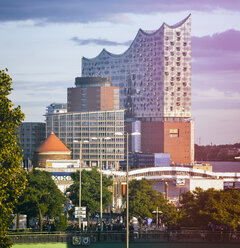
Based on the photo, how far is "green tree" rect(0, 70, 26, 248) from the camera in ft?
186

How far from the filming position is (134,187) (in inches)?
4793

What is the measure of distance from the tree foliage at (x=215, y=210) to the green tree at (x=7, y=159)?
4218 cm

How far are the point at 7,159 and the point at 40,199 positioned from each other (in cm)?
4975

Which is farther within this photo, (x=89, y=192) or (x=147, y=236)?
(x=89, y=192)

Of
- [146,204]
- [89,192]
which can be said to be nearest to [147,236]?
[146,204]

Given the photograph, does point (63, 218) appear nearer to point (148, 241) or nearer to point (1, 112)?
point (148, 241)

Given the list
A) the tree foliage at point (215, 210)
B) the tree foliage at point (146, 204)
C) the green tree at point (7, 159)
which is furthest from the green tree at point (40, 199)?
the green tree at point (7, 159)

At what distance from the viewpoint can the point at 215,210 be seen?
96.9 metres

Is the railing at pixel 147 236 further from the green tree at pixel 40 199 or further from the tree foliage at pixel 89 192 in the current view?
the tree foliage at pixel 89 192

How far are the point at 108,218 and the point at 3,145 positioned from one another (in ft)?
280

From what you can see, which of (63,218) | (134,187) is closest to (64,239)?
(63,218)

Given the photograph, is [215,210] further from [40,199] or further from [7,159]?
[7,159]

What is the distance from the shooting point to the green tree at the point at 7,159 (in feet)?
186

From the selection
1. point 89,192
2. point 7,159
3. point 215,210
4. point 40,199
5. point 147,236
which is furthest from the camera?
point 89,192
